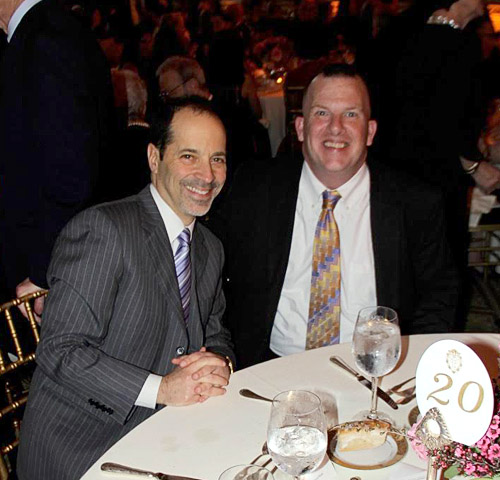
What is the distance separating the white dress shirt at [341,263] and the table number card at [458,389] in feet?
3.28

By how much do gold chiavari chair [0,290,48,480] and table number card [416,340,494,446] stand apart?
1132mm

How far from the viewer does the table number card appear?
0.97m

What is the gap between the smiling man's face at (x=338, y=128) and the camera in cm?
215

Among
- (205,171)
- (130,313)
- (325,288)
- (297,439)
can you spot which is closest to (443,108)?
(325,288)

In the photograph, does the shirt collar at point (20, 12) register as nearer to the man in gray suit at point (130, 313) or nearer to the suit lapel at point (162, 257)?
the man in gray suit at point (130, 313)

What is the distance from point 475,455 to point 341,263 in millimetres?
1217

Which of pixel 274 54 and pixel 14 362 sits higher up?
pixel 274 54

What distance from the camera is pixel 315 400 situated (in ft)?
3.64

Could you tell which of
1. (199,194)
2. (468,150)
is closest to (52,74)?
(199,194)

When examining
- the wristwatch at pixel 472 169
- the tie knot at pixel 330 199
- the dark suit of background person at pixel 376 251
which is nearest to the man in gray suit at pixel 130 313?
the dark suit of background person at pixel 376 251

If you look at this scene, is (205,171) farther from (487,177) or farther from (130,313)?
(487,177)

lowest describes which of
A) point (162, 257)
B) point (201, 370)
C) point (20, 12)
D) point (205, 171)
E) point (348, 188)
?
point (201, 370)

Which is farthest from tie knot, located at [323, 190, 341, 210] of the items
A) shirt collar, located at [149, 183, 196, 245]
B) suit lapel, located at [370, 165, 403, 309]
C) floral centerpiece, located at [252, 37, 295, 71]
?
floral centerpiece, located at [252, 37, 295, 71]

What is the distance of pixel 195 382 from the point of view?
1.44 m
